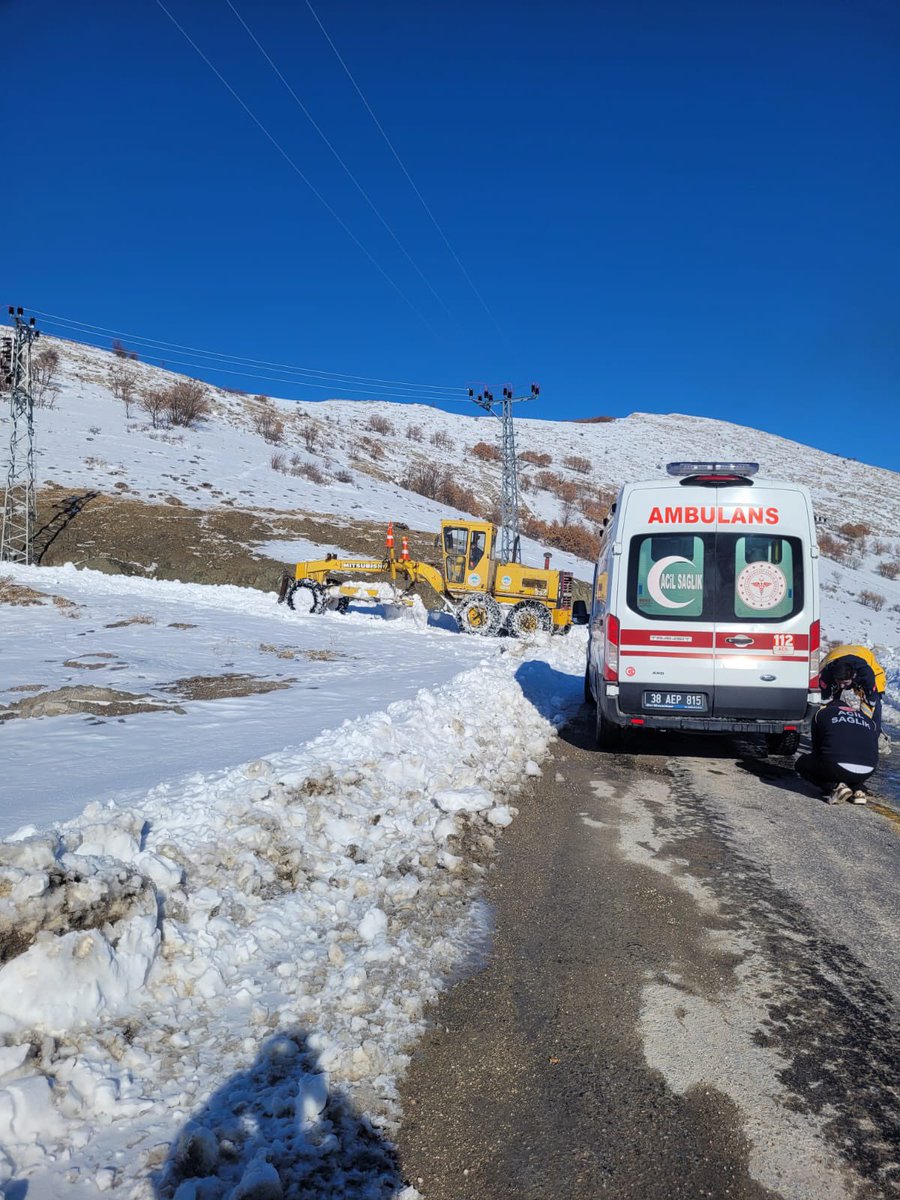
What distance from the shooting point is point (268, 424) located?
186 ft

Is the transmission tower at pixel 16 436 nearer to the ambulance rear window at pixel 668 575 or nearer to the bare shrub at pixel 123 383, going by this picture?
the ambulance rear window at pixel 668 575

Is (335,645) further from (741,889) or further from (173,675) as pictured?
(741,889)

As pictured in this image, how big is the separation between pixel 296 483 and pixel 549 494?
929 inches

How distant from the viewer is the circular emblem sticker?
7.06m

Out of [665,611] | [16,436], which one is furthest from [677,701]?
[16,436]

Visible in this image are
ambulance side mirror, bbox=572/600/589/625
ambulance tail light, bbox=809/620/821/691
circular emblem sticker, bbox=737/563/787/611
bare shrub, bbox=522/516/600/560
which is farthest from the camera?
bare shrub, bbox=522/516/600/560

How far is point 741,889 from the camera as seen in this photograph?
447 cm

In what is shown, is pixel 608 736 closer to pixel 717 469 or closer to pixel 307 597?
pixel 717 469

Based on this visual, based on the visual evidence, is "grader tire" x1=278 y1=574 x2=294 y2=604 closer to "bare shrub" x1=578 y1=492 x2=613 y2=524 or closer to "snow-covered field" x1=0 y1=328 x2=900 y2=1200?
"snow-covered field" x1=0 y1=328 x2=900 y2=1200

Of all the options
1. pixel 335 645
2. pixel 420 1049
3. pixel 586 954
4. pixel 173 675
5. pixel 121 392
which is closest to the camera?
pixel 420 1049

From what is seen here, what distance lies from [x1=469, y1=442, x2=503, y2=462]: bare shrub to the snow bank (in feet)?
213

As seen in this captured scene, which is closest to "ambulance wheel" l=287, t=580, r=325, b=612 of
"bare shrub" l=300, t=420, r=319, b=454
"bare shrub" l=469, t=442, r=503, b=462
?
"bare shrub" l=300, t=420, r=319, b=454

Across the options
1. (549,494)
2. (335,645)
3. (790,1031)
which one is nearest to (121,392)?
(549,494)

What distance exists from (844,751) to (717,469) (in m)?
2.99
